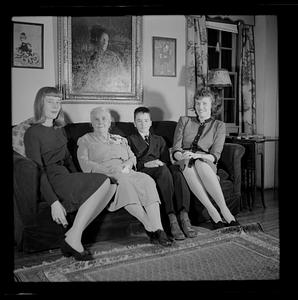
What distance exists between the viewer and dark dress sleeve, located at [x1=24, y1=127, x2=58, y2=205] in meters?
2.23

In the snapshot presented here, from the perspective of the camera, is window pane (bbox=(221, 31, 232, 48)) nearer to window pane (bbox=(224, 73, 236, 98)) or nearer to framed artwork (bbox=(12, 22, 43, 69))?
window pane (bbox=(224, 73, 236, 98))

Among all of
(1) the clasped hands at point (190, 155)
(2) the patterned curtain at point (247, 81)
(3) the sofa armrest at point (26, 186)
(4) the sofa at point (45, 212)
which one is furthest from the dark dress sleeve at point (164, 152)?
(3) the sofa armrest at point (26, 186)

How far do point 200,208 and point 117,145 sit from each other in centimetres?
66

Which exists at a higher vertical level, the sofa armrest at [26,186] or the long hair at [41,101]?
the long hair at [41,101]

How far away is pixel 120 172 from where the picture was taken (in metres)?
2.39

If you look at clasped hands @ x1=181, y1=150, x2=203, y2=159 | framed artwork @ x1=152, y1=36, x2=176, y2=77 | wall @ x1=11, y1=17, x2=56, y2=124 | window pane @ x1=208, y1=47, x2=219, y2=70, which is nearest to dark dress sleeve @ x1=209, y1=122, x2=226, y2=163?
clasped hands @ x1=181, y1=150, x2=203, y2=159

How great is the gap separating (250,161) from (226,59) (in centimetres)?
88

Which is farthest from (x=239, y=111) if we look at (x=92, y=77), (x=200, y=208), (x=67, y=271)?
(x=67, y=271)

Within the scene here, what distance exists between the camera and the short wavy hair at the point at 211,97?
8.54 feet

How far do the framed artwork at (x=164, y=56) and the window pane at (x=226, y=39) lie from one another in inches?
20.2

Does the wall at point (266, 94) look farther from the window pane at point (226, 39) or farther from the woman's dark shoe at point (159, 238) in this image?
the woman's dark shoe at point (159, 238)

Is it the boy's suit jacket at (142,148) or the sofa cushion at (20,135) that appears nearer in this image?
the sofa cushion at (20,135)

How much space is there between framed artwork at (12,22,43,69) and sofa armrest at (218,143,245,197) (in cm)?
137
